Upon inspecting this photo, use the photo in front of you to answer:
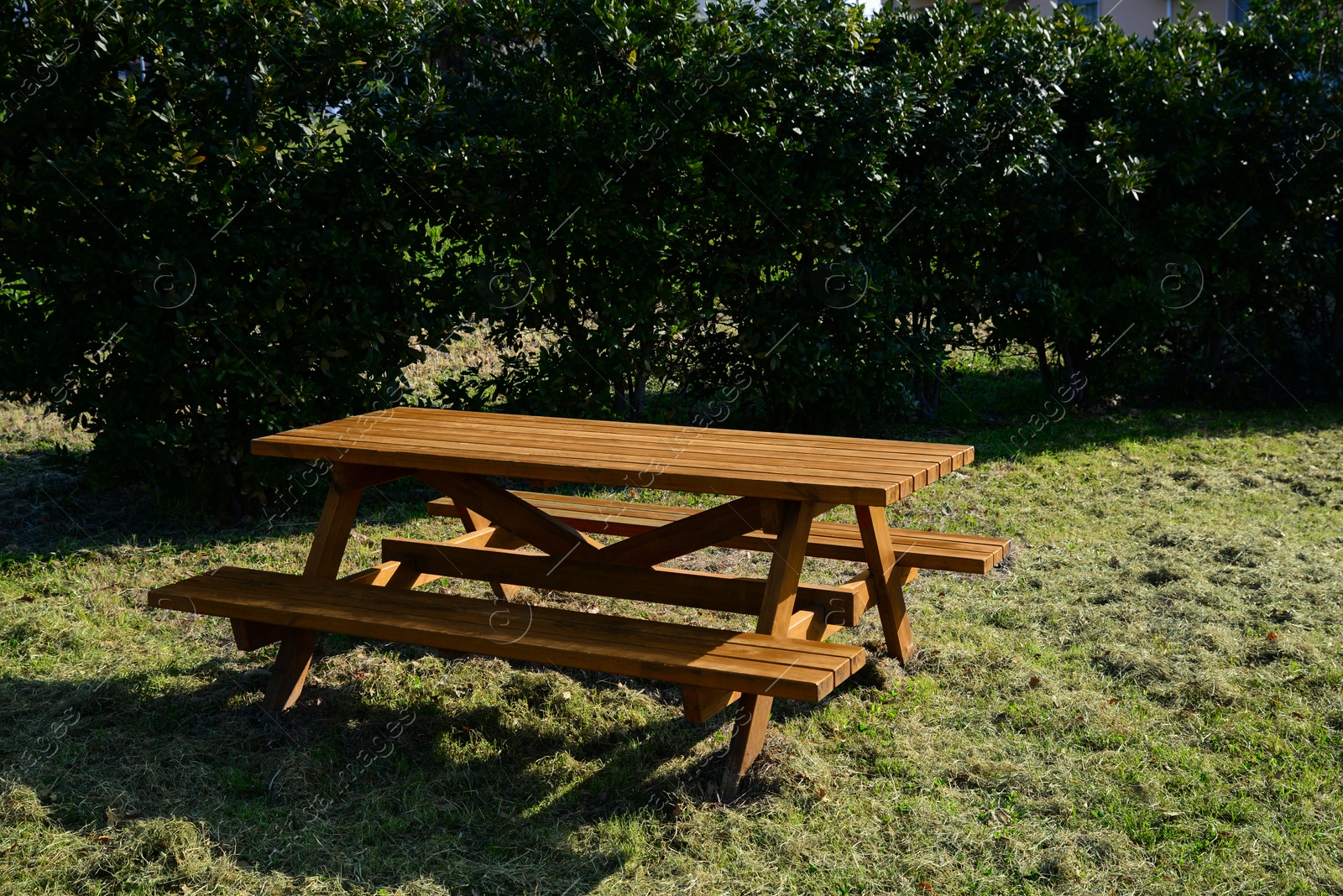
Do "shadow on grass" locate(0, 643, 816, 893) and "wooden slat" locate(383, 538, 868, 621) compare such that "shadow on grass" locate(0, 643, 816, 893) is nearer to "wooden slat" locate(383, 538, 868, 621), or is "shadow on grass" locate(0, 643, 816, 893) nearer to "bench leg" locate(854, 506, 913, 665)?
"wooden slat" locate(383, 538, 868, 621)

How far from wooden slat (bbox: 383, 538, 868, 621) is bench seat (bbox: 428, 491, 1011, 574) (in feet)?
0.62

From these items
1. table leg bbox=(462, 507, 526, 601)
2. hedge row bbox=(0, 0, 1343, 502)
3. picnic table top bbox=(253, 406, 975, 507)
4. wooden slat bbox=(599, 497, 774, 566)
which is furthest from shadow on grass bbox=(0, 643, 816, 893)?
hedge row bbox=(0, 0, 1343, 502)

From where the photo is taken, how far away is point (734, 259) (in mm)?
7297

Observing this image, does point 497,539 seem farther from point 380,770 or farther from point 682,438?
point 380,770

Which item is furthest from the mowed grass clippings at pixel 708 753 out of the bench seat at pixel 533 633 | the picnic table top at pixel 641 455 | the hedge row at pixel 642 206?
the hedge row at pixel 642 206

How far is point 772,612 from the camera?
339 cm

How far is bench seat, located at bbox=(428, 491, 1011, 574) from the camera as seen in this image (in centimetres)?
405

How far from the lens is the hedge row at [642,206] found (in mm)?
5668

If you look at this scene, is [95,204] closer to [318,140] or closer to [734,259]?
[318,140]

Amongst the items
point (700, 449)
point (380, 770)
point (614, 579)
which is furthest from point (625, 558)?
point (380, 770)

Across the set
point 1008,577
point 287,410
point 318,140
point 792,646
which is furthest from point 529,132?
point 792,646

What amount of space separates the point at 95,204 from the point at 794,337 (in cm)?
413

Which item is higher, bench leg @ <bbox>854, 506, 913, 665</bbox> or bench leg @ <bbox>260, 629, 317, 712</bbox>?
bench leg @ <bbox>854, 506, 913, 665</bbox>

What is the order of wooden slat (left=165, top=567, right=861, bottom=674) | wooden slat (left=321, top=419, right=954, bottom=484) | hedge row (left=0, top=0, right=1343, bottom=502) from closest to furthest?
wooden slat (left=165, top=567, right=861, bottom=674) → wooden slat (left=321, top=419, right=954, bottom=484) → hedge row (left=0, top=0, right=1343, bottom=502)
